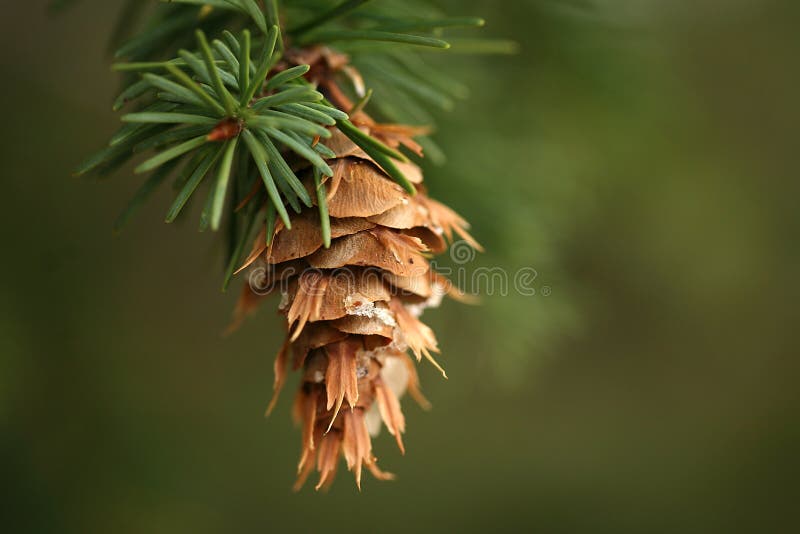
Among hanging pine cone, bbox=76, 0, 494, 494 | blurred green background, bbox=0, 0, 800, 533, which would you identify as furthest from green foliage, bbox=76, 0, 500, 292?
blurred green background, bbox=0, 0, 800, 533

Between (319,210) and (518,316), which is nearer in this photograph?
(319,210)

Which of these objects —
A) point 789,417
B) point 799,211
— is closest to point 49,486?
point 799,211

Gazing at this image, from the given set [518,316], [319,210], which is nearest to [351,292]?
[319,210]

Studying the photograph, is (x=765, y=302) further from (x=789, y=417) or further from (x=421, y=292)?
(x=421, y=292)

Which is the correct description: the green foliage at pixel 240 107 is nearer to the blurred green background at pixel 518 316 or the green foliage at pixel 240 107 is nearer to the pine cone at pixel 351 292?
the pine cone at pixel 351 292

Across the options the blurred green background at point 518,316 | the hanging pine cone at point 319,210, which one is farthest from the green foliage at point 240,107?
the blurred green background at point 518,316

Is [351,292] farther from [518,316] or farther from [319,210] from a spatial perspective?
[518,316]

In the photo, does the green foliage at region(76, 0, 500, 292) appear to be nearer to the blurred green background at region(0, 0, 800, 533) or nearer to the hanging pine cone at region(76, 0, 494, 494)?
the hanging pine cone at region(76, 0, 494, 494)

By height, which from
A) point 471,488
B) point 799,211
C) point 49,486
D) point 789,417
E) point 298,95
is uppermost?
point 799,211
